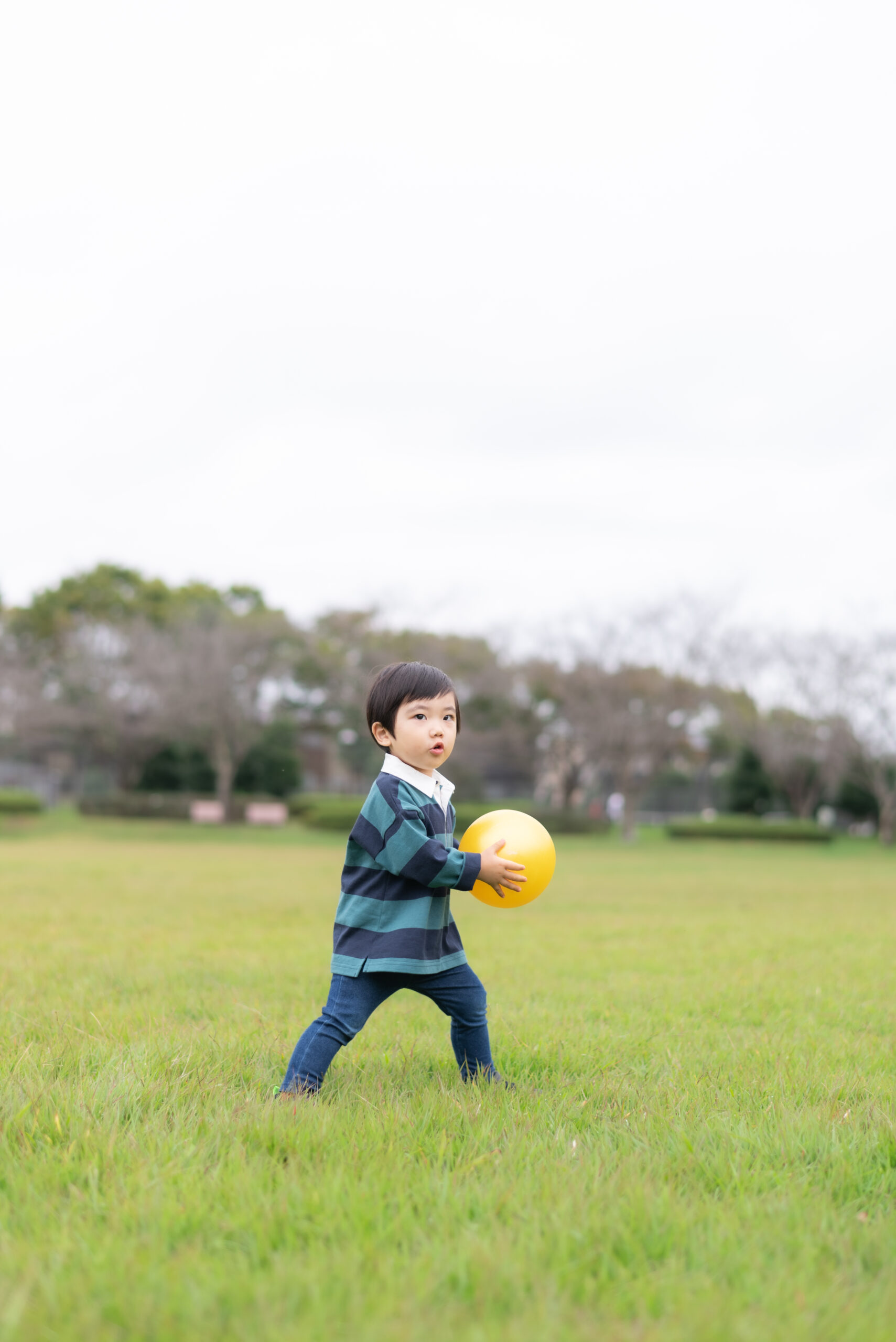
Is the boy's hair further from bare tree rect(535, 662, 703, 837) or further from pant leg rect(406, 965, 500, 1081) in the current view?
bare tree rect(535, 662, 703, 837)

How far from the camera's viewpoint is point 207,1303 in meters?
1.89

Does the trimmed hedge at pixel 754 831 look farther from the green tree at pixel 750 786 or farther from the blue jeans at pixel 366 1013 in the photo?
the blue jeans at pixel 366 1013

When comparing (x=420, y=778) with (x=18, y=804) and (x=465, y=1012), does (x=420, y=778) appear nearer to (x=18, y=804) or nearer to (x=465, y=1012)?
(x=465, y=1012)

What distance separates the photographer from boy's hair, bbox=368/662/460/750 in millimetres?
3590

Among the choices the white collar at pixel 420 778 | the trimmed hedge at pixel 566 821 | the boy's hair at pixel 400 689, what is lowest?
the trimmed hedge at pixel 566 821

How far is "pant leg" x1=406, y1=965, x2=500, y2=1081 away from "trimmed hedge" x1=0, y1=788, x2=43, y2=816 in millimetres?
31705

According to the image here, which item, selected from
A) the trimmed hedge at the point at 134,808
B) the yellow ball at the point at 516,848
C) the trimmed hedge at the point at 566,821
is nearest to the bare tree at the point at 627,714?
the trimmed hedge at the point at 566,821

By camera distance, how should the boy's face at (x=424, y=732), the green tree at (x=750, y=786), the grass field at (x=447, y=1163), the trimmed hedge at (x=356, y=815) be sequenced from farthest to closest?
the green tree at (x=750, y=786) < the trimmed hedge at (x=356, y=815) < the boy's face at (x=424, y=732) < the grass field at (x=447, y=1163)

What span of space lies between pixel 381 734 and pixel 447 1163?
1.50 metres

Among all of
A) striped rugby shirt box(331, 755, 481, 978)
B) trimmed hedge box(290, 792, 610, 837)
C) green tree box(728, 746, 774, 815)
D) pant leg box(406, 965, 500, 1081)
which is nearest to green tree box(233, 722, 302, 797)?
trimmed hedge box(290, 792, 610, 837)

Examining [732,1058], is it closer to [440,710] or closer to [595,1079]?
[595,1079]

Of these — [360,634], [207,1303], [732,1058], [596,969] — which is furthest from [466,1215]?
[360,634]

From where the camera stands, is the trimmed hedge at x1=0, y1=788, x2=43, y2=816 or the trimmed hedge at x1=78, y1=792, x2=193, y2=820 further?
the trimmed hedge at x1=78, y1=792, x2=193, y2=820

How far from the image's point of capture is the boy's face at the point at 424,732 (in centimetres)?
357
